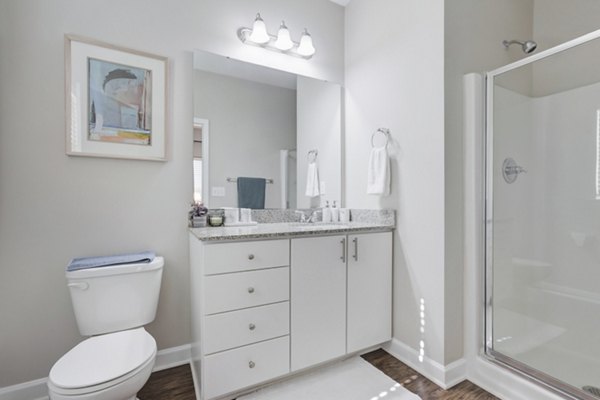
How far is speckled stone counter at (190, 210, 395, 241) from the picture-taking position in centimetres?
145

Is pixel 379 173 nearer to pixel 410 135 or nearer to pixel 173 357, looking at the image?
pixel 410 135

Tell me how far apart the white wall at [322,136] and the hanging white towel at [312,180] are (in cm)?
3

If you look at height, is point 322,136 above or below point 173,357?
above

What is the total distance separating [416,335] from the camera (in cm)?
183

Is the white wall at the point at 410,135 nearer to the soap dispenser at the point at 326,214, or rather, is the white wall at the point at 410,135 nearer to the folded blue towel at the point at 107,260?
the soap dispenser at the point at 326,214

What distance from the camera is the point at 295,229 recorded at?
177cm

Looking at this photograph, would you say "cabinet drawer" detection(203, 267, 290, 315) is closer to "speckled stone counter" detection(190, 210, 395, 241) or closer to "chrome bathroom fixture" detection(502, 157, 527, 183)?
"speckled stone counter" detection(190, 210, 395, 241)

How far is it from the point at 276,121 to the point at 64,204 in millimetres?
1436

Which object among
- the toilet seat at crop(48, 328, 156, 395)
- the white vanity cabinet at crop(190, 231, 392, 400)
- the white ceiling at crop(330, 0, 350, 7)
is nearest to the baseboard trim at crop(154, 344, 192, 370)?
the white vanity cabinet at crop(190, 231, 392, 400)

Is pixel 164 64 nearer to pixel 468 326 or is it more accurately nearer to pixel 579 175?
pixel 468 326

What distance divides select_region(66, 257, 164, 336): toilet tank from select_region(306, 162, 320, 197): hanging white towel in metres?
1.27

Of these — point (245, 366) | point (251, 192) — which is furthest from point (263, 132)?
point (245, 366)

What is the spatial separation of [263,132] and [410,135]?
1050mm

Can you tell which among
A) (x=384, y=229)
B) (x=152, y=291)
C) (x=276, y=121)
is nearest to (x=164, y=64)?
(x=276, y=121)
